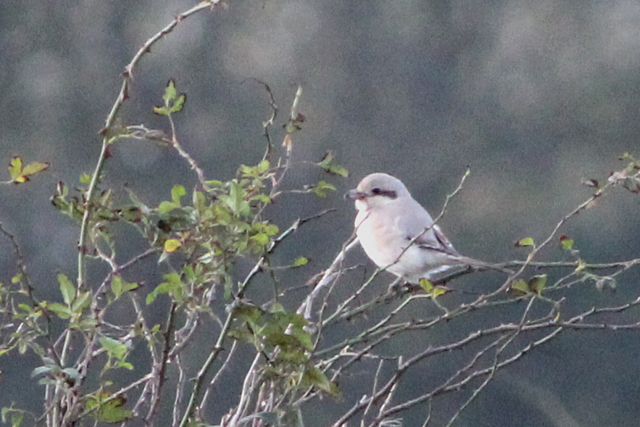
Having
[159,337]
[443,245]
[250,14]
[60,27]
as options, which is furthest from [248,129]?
[159,337]

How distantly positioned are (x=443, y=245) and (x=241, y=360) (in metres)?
5.90

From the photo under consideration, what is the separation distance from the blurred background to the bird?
532cm

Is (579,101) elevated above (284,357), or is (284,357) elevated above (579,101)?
(579,101)

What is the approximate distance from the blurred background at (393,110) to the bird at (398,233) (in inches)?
209

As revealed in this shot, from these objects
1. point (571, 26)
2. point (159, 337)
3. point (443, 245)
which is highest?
point (571, 26)

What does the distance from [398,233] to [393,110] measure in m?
7.01

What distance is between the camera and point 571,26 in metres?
11.3

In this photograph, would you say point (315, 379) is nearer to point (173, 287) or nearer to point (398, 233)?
point (173, 287)

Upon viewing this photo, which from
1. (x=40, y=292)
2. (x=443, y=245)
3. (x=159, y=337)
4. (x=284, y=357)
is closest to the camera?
(x=284, y=357)

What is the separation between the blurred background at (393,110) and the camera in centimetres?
980

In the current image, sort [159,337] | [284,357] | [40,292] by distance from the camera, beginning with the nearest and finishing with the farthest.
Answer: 1. [284,357]
2. [159,337]
3. [40,292]

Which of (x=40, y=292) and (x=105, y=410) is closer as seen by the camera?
(x=105, y=410)

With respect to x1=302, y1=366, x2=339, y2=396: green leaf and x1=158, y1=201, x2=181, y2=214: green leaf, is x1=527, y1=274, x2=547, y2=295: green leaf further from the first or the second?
x1=158, y1=201, x2=181, y2=214: green leaf

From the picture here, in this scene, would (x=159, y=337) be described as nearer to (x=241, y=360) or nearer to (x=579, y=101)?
(x=241, y=360)
